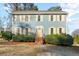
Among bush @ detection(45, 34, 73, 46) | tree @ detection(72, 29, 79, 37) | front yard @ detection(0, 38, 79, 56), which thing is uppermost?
tree @ detection(72, 29, 79, 37)

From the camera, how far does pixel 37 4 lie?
11.8ft

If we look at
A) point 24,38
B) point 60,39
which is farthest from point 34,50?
point 60,39

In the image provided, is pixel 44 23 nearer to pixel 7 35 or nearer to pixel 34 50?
pixel 34 50

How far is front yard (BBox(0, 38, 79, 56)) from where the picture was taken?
3561mm

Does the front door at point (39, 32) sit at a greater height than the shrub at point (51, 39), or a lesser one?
greater

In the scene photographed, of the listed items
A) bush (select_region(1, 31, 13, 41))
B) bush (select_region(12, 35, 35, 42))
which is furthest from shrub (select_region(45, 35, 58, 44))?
bush (select_region(1, 31, 13, 41))

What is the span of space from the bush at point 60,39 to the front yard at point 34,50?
0.15 feet

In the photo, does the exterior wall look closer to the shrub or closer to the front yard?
the shrub

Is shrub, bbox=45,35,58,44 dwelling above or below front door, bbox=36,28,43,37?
below

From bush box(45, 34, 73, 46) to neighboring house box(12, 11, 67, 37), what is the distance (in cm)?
5

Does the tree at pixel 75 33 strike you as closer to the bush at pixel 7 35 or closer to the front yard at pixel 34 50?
the front yard at pixel 34 50

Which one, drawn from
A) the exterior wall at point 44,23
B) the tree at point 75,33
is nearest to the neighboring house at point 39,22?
the exterior wall at point 44,23

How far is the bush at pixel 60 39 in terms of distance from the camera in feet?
11.7

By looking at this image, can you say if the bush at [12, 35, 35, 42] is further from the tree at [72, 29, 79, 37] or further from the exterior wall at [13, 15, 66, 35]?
the tree at [72, 29, 79, 37]
